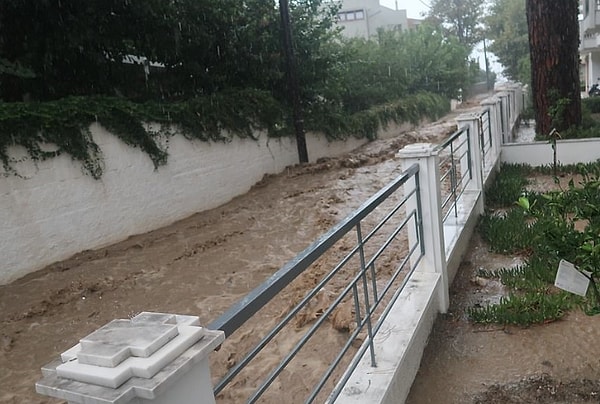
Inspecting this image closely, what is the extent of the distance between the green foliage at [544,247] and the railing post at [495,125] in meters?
2.77

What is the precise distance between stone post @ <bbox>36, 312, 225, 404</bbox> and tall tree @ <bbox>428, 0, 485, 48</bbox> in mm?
49430

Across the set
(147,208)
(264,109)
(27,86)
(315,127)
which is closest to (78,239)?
(147,208)

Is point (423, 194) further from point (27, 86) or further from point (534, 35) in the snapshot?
point (27, 86)

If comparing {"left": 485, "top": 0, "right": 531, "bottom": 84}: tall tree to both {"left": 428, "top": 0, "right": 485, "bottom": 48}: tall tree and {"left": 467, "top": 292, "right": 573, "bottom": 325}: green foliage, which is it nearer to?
{"left": 428, "top": 0, "right": 485, "bottom": 48}: tall tree

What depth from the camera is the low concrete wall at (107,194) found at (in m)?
6.89

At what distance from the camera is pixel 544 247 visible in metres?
2.73

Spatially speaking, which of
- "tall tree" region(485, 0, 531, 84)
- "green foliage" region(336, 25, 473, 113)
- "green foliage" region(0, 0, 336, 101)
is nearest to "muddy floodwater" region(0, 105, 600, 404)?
"green foliage" region(0, 0, 336, 101)

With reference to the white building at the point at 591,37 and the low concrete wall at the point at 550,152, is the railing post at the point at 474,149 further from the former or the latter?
the white building at the point at 591,37

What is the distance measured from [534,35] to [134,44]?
24.9 ft

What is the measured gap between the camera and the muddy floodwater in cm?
298

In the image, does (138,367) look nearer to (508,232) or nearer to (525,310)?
(525,310)

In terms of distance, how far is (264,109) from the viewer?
12047mm

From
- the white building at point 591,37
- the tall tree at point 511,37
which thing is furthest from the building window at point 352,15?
the white building at point 591,37

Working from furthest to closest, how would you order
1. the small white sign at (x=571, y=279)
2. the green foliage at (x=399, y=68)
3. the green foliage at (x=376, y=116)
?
1. the green foliage at (x=399, y=68)
2. the green foliage at (x=376, y=116)
3. the small white sign at (x=571, y=279)
